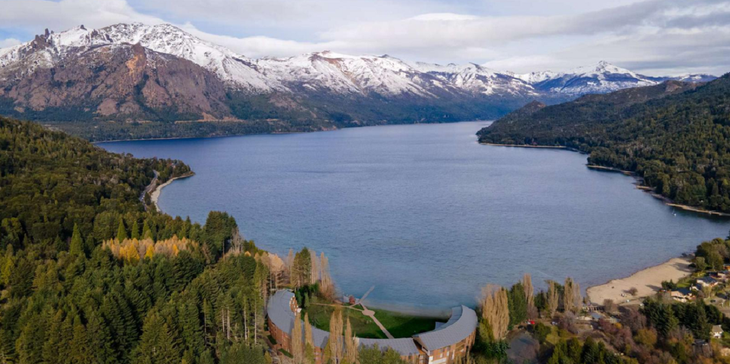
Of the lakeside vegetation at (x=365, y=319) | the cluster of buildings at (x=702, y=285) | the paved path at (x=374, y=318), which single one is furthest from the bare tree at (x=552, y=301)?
the paved path at (x=374, y=318)

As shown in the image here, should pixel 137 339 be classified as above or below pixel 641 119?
below

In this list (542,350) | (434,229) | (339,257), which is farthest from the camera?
(434,229)

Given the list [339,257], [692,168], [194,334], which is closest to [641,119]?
[692,168]

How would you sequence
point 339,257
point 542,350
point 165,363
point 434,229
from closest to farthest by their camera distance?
point 165,363
point 542,350
point 339,257
point 434,229

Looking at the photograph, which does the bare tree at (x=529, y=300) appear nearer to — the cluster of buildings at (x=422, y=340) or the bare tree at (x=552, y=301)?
the bare tree at (x=552, y=301)

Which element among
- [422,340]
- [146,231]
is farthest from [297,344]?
[146,231]

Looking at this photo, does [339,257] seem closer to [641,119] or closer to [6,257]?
[6,257]

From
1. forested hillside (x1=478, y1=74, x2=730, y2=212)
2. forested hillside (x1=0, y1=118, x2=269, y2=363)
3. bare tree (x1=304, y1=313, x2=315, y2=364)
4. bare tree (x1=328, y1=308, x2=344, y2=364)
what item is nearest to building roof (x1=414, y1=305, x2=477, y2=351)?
bare tree (x1=328, y1=308, x2=344, y2=364)

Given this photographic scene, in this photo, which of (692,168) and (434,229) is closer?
(434,229)
